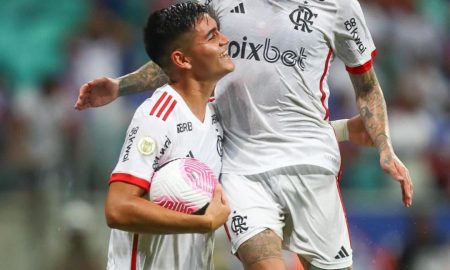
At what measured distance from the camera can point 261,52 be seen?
5938mm

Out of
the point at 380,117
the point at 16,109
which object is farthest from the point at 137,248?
the point at 16,109

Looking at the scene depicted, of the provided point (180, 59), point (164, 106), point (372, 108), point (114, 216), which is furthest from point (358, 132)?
point (114, 216)

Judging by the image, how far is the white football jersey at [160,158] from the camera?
5336mm

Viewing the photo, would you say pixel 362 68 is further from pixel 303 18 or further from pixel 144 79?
pixel 144 79

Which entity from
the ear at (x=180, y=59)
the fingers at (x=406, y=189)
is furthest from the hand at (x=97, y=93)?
the fingers at (x=406, y=189)

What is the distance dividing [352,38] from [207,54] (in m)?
0.95

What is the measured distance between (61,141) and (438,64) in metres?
4.25

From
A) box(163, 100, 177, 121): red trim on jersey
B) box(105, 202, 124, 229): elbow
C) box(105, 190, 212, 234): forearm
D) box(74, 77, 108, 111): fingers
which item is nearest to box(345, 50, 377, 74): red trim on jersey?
box(163, 100, 177, 121): red trim on jersey

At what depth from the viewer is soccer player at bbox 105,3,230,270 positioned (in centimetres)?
518

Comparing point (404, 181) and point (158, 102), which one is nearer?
point (158, 102)

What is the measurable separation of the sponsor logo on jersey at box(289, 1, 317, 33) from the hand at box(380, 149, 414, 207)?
2.54 feet

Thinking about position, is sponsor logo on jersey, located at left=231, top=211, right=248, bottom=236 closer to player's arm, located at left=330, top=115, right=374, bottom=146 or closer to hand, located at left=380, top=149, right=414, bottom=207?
hand, located at left=380, top=149, right=414, bottom=207

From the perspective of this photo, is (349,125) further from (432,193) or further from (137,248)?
(432,193)

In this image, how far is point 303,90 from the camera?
6.02 metres
